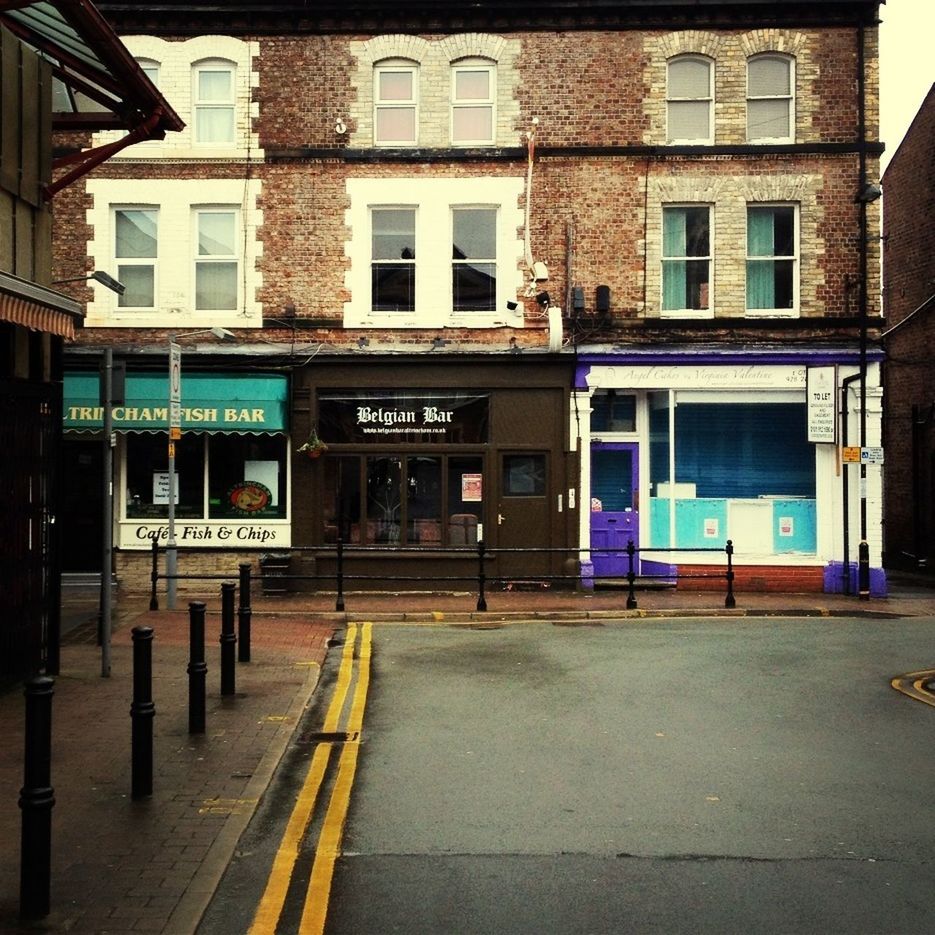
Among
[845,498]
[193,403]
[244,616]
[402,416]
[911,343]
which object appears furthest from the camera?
[911,343]

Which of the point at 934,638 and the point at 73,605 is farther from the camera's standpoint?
the point at 73,605

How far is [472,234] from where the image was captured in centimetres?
2048

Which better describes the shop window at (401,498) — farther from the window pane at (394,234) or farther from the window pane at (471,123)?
the window pane at (471,123)

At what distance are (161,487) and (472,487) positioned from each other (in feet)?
19.1

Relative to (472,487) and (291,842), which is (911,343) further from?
(291,842)

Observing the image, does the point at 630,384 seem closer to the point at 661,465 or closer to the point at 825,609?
the point at 661,465

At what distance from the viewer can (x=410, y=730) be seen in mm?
8953

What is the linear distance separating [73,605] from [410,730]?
10.6m

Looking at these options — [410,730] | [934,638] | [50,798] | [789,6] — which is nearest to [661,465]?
[934,638]

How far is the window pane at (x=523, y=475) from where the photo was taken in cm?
2022

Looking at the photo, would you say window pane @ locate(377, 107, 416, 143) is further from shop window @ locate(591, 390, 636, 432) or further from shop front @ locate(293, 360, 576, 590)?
shop window @ locate(591, 390, 636, 432)

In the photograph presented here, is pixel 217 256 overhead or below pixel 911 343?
overhead

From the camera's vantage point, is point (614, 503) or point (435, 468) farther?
point (614, 503)

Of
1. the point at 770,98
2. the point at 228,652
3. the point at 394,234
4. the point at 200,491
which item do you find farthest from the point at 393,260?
the point at 228,652
